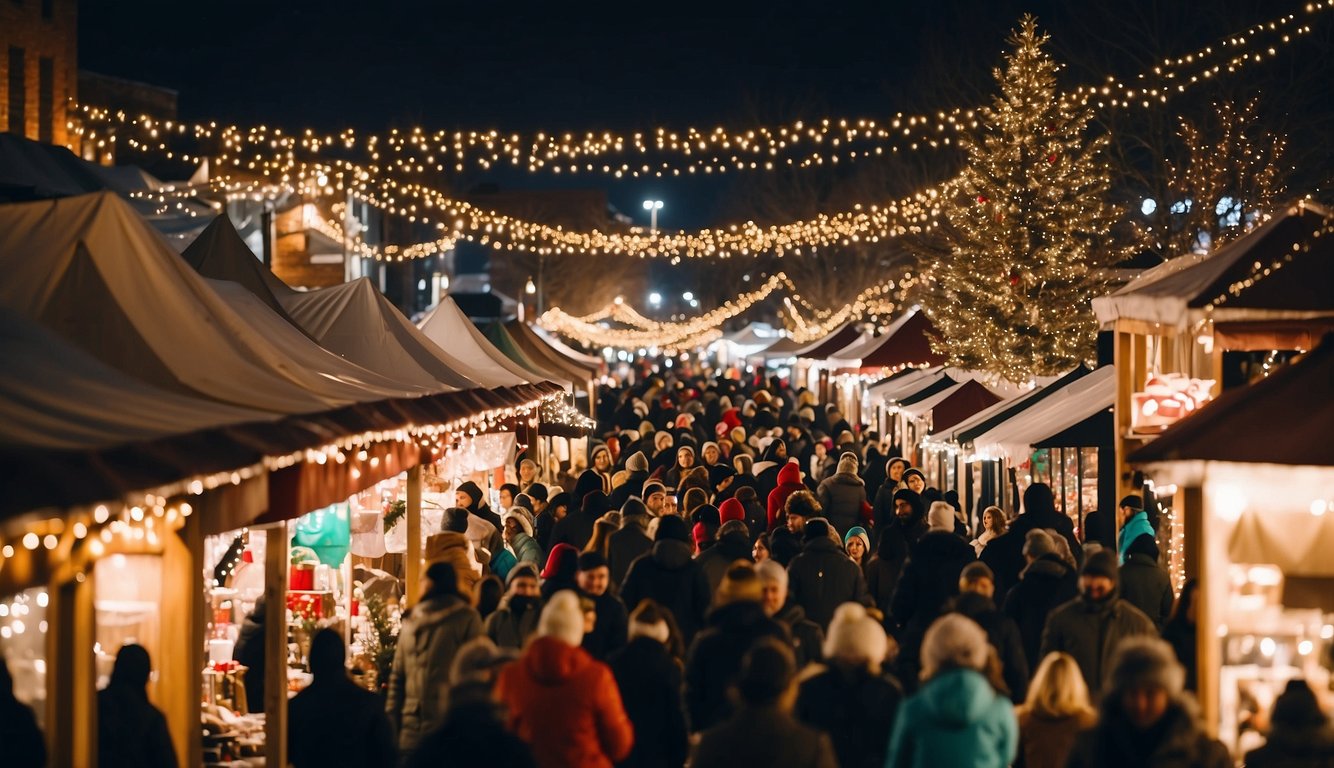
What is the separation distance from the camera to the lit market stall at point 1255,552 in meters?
7.85

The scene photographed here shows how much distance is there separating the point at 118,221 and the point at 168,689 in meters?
2.90

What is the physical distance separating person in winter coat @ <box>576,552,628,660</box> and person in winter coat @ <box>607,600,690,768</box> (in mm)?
1513

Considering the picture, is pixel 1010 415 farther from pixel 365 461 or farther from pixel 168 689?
pixel 168 689

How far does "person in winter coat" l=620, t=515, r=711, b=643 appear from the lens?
31.6 ft

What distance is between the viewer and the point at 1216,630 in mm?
7914

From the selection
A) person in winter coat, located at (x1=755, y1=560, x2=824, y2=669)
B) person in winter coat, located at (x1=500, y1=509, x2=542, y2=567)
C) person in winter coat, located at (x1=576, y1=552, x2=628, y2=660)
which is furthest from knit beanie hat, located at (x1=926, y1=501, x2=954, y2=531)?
person in winter coat, located at (x1=576, y1=552, x2=628, y2=660)

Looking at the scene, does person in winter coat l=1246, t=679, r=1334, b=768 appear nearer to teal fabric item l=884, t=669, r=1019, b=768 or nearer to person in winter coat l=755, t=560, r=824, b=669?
teal fabric item l=884, t=669, r=1019, b=768

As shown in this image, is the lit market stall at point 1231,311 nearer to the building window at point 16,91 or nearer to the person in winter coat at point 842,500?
the person in winter coat at point 842,500

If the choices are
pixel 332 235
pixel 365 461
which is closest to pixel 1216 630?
pixel 365 461

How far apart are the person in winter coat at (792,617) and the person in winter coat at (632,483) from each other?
6043 millimetres

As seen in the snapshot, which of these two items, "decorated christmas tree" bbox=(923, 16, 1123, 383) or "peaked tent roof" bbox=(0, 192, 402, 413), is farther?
"decorated christmas tree" bbox=(923, 16, 1123, 383)

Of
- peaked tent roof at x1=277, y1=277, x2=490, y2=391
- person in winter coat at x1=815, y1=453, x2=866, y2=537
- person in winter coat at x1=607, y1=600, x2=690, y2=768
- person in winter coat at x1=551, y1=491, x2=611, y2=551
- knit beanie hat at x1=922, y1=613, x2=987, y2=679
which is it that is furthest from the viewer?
peaked tent roof at x1=277, y1=277, x2=490, y2=391

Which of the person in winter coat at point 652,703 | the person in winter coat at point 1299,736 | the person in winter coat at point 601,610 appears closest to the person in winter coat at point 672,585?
the person in winter coat at point 601,610

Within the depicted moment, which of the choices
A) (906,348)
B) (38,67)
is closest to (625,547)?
(906,348)
